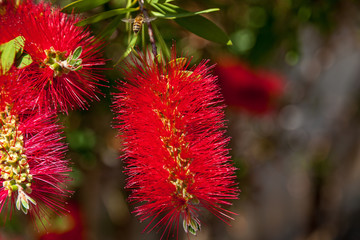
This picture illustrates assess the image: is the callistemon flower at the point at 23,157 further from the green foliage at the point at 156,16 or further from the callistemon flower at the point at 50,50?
the green foliage at the point at 156,16

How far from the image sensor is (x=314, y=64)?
3.29m

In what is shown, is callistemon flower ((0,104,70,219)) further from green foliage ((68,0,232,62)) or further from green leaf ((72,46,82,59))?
green foliage ((68,0,232,62))

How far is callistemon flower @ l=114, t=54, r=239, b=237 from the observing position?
922 millimetres

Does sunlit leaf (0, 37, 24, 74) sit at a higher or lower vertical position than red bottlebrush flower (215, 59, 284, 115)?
lower

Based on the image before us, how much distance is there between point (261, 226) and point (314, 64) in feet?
6.48

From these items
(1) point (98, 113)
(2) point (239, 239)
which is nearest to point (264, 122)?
(2) point (239, 239)

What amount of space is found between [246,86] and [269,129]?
1193 millimetres

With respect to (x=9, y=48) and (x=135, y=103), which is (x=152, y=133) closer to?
(x=135, y=103)

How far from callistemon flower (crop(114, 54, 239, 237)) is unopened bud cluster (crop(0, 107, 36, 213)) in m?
0.21

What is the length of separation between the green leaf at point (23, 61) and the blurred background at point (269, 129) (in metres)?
0.44

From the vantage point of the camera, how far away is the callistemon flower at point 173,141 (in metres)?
0.92

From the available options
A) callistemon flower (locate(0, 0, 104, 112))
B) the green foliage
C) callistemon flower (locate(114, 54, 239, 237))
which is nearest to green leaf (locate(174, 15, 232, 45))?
the green foliage

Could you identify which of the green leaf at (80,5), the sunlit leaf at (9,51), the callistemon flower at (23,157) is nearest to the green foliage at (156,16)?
the green leaf at (80,5)

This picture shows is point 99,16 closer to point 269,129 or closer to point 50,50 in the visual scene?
point 50,50
